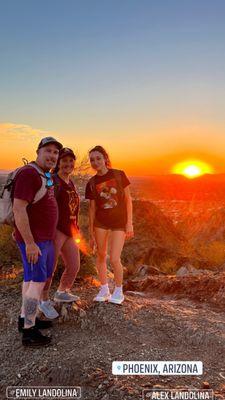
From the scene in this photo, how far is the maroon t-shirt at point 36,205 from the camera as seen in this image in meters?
4.30

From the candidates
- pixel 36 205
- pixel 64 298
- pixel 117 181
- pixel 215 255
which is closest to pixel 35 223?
pixel 36 205

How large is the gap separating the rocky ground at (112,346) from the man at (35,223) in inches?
13.0

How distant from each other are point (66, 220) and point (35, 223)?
0.80 m

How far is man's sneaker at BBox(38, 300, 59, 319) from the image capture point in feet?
17.8

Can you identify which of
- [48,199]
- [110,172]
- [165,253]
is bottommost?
[165,253]

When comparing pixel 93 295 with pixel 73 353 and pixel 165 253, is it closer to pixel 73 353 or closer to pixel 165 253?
pixel 73 353

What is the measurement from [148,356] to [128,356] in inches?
8.7

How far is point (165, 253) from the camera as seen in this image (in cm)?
1505

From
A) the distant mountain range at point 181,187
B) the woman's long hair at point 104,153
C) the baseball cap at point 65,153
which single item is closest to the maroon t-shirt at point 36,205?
the baseball cap at point 65,153

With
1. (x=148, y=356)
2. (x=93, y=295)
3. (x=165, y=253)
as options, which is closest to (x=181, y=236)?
(x=165, y=253)

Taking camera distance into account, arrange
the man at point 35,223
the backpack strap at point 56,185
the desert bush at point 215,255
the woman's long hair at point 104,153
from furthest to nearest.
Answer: the desert bush at point 215,255
the woman's long hair at point 104,153
the backpack strap at point 56,185
the man at point 35,223

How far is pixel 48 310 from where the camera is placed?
5.43 metres

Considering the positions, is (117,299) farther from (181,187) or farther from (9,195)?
(181,187)

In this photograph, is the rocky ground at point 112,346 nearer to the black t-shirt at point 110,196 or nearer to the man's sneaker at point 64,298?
the man's sneaker at point 64,298
